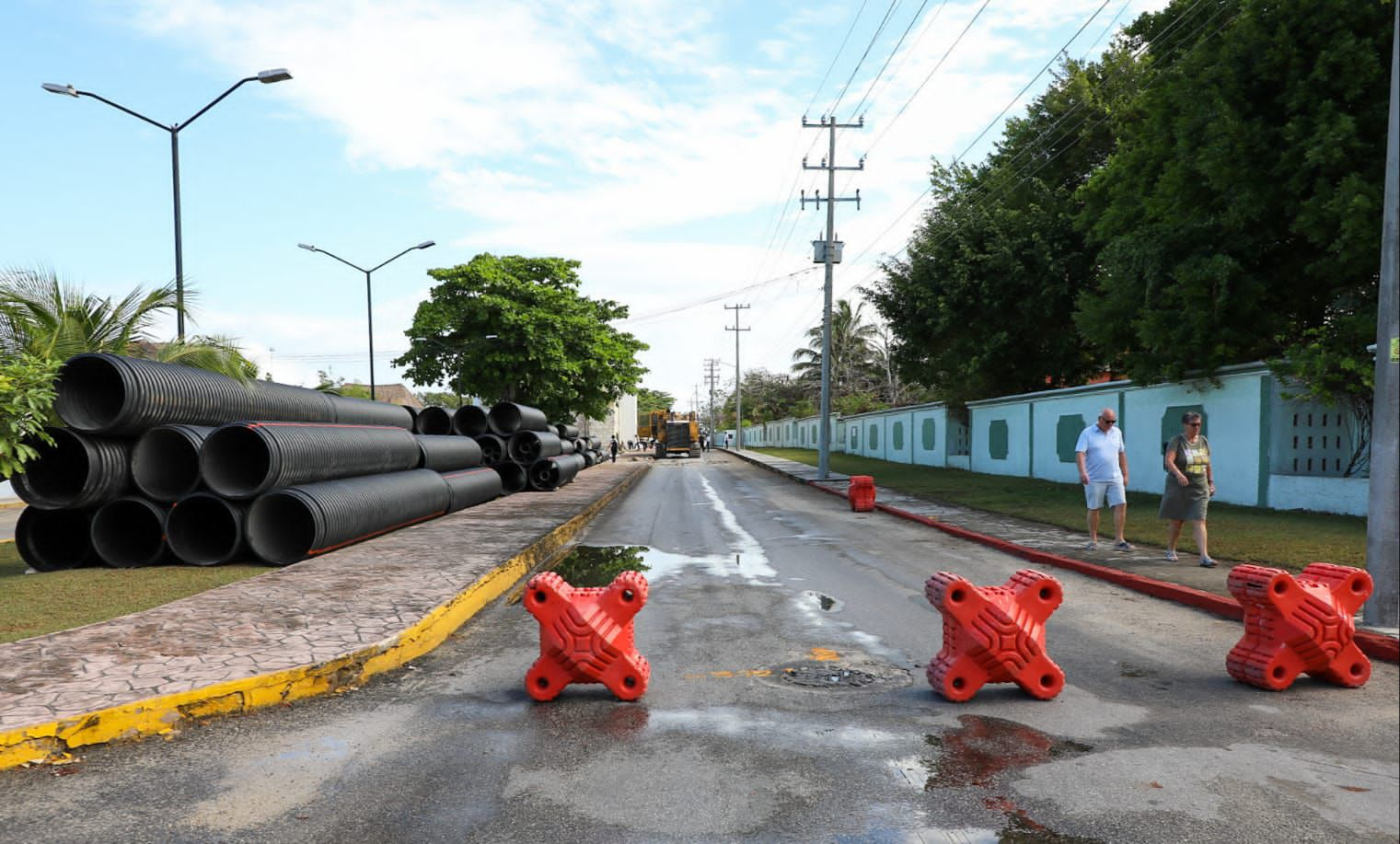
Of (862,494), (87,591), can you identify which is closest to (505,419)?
(862,494)

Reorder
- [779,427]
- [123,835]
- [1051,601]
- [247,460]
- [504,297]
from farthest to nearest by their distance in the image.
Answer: [779,427], [504,297], [247,460], [1051,601], [123,835]

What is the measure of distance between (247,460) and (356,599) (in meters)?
4.09

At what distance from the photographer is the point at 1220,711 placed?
476cm

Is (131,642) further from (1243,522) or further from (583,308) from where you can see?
(583,308)

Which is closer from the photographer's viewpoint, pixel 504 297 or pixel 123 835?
pixel 123 835

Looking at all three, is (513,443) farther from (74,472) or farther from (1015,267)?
(1015,267)

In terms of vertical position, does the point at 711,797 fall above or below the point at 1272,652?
below

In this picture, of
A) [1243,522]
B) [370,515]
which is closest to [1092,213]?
[1243,522]

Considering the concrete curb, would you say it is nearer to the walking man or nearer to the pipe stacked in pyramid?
the walking man

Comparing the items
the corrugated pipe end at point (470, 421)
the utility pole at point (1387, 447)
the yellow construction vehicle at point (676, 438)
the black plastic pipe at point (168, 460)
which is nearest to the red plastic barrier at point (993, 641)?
the utility pole at point (1387, 447)

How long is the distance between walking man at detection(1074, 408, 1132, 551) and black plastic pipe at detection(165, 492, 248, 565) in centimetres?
1001

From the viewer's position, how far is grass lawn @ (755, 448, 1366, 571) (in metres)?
9.75

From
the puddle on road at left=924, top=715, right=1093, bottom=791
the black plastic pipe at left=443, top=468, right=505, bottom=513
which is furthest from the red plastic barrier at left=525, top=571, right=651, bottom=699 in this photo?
the black plastic pipe at left=443, top=468, right=505, bottom=513

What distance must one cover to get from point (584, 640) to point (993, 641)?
92.1 inches
